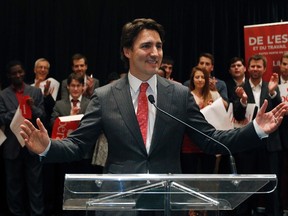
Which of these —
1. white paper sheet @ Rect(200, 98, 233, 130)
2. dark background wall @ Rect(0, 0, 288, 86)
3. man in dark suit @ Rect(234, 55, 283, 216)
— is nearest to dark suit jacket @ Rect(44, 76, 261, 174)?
white paper sheet @ Rect(200, 98, 233, 130)

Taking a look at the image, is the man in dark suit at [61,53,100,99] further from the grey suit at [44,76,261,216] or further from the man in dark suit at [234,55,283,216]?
the grey suit at [44,76,261,216]

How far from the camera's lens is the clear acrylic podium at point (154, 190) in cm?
204

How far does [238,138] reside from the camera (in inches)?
107

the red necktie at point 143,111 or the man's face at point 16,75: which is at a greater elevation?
the man's face at point 16,75

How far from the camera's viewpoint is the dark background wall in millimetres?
8000

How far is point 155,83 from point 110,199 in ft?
3.22

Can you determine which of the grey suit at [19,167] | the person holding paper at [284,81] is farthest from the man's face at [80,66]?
the person holding paper at [284,81]

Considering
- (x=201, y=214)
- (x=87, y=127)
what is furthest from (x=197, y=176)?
(x=87, y=127)

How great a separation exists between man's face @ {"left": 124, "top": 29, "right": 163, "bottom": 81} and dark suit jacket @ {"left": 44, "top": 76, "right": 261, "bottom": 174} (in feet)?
0.38

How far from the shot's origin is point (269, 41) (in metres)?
→ 5.95

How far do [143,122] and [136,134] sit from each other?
0.09 meters

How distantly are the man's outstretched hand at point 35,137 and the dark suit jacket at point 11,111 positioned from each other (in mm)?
3197

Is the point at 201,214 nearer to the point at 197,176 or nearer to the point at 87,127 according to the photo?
the point at 197,176

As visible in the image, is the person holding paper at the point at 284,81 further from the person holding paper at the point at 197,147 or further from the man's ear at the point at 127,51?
the man's ear at the point at 127,51
